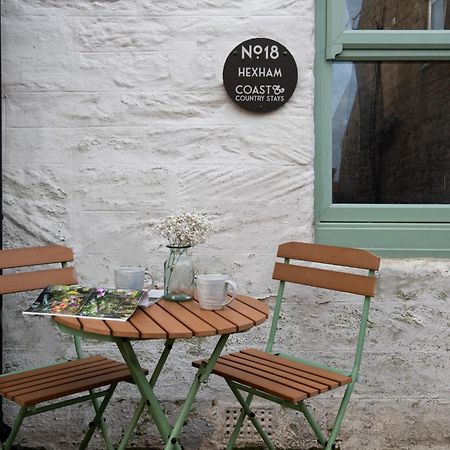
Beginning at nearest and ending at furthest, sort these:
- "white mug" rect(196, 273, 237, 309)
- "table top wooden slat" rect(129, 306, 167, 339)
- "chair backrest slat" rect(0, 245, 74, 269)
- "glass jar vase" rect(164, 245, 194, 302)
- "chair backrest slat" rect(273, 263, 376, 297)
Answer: "table top wooden slat" rect(129, 306, 167, 339)
"white mug" rect(196, 273, 237, 309)
"glass jar vase" rect(164, 245, 194, 302)
"chair backrest slat" rect(273, 263, 376, 297)
"chair backrest slat" rect(0, 245, 74, 269)

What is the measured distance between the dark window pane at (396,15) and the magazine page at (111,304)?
6.38 ft

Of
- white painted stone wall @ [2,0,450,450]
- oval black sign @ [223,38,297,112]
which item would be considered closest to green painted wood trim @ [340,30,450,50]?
white painted stone wall @ [2,0,450,450]

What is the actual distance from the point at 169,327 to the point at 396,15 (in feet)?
7.37

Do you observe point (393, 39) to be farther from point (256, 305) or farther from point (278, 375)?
point (278, 375)

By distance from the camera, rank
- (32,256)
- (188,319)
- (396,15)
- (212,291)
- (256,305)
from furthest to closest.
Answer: (396,15) < (32,256) < (256,305) < (212,291) < (188,319)

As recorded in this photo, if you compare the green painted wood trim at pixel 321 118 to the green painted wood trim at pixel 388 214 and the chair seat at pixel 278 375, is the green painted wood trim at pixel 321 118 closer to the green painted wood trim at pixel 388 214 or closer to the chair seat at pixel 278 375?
the green painted wood trim at pixel 388 214

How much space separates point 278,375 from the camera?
2.50m

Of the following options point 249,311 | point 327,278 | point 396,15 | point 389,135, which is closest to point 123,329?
point 249,311

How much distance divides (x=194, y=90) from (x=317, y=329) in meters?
1.42

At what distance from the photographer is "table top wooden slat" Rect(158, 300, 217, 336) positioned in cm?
201

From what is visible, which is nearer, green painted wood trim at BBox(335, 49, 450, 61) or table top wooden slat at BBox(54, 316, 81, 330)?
table top wooden slat at BBox(54, 316, 81, 330)

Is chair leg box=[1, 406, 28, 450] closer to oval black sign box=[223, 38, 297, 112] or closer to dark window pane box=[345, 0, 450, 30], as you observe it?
oval black sign box=[223, 38, 297, 112]

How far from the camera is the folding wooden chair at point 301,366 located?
2.36 meters

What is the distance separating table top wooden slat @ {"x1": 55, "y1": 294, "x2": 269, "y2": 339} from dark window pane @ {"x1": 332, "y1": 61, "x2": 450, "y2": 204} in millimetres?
1272
